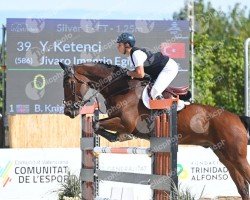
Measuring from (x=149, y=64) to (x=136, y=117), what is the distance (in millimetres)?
741

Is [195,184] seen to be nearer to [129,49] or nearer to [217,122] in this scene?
[217,122]

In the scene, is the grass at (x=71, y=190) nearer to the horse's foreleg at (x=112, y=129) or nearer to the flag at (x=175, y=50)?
the horse's foreleg at (x=112, y=129)

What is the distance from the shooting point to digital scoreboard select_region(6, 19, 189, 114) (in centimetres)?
1589

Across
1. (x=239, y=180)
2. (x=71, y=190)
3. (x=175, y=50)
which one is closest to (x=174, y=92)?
(x=239, y=180)

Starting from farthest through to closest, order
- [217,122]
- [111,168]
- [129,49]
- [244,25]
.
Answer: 1. [244,25]
2. [111,168]
3. [217,122]
4. [129,49]

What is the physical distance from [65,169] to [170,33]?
402 cm

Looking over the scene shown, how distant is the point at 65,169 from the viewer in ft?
46.6

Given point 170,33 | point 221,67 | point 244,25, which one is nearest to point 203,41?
point 221,67

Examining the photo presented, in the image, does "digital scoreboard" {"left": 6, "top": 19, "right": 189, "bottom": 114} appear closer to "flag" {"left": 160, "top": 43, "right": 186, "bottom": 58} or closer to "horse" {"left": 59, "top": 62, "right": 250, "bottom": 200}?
"flag" {"left": 160, "top": 43, "right": 186, "bottom": 58}

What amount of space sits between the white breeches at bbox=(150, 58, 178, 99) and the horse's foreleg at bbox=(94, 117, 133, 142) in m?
0.60

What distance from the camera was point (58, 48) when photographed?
16.2 meters

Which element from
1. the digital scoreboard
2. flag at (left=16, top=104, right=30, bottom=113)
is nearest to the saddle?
the digital scoreboard

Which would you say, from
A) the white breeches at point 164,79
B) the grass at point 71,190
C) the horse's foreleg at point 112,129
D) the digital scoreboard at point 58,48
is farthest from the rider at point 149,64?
the digital scoreboard at point 58,48

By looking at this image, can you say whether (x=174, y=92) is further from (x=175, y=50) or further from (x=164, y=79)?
(x=175, y=50)
